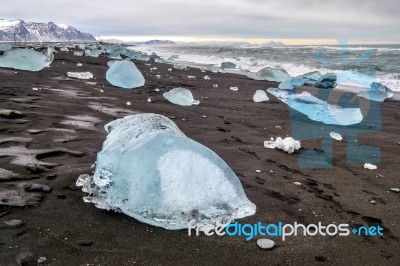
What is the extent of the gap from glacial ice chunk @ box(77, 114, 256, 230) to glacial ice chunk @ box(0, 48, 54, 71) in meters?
6.61

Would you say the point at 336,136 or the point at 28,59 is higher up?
the point at 28,59

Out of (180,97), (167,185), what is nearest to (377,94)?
(180,97)

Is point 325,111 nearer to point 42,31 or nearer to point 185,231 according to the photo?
point 185,231

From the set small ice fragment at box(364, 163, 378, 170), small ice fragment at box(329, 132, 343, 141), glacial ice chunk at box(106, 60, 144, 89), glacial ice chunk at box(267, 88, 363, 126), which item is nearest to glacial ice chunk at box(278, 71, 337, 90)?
glacial ice chunk at box(267, 88, 363, 126)

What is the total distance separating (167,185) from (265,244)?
60 centimetres

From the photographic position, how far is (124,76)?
679cm

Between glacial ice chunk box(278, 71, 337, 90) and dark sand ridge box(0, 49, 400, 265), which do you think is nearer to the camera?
dark sand ridge box(0, 49, 400, 265)

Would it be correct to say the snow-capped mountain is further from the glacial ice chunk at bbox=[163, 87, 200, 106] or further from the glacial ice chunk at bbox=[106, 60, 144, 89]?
the glacial ice chunk at bbox=[163, 87, 200, 106]

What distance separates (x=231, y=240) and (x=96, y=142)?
1.74 metres

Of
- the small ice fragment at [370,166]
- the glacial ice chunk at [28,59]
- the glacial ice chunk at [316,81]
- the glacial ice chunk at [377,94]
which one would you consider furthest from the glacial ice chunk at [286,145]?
the glacial ice chunk at [28,59]

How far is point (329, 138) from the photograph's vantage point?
399 centimetres

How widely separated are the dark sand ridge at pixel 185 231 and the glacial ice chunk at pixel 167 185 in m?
0.08

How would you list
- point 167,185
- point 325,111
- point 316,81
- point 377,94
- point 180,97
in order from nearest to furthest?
point 167,185
point 325,111
point 180,97
point 377,94
point 316,81

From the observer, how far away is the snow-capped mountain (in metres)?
128
